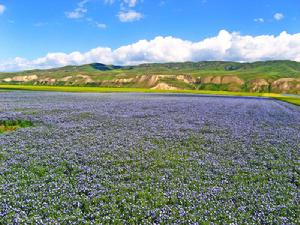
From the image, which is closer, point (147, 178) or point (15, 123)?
point (147, 178)

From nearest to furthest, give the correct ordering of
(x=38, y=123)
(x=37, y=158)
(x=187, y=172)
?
(x=187, y=172)
(x=37, y=158)
(x=38, y=123)

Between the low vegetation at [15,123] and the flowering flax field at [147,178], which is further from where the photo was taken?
the low vegetation at [15,123]

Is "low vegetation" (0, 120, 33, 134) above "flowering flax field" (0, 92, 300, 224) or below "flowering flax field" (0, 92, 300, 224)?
above

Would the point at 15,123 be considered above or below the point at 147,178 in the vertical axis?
above

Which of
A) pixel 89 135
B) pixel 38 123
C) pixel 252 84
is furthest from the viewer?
pixel 252 84

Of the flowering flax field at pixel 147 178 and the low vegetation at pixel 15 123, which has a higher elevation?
the low vegetation at pixel 15 123

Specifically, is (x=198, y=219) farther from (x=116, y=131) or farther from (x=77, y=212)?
(x=116, y=131)

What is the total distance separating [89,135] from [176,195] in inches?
395

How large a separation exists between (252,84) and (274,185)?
199264 millimetres

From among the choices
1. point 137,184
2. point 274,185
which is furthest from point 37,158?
point 274,185

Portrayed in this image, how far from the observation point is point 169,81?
19712cm

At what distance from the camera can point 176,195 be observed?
8.98m

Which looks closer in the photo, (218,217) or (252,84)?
(218,217)

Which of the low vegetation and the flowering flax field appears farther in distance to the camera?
the low vegetation
